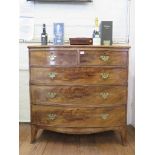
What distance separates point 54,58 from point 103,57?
46cm

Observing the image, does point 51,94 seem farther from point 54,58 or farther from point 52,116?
point 54,58

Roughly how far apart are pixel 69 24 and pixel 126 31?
0.68 metres

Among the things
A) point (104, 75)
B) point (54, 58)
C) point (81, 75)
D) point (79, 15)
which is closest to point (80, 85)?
point (81, 75)

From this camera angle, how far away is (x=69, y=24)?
2.82m

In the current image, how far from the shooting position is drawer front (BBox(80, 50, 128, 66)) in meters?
2.21

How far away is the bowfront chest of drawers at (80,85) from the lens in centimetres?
221

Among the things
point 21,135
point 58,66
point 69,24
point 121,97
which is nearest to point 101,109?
point 121,97

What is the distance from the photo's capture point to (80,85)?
7.26 ft

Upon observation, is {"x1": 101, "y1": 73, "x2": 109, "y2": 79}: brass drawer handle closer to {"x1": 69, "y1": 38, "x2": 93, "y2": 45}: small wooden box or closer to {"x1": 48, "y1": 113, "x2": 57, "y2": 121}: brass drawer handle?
{"x1": 69, "y1": 38, "x2": 93, "y2": 45}: small wooden box

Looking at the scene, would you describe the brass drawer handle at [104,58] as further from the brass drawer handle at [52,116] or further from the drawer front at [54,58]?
the brass drawer handle at [52,116]

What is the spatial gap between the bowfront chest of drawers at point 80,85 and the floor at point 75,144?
167 mm
